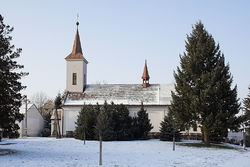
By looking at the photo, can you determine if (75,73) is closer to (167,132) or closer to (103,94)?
(103,94)

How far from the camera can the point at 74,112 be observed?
1874 inches

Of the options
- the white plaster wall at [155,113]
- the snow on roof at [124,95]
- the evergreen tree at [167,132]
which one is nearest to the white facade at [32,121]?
the snow on roof at [124,95]

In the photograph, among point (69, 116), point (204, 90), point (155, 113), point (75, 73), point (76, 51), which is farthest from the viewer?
point (76, 51)

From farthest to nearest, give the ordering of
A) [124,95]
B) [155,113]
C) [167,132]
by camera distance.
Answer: [124,95] → [155,113] → [167,132]

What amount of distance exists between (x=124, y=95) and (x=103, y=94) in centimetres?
320

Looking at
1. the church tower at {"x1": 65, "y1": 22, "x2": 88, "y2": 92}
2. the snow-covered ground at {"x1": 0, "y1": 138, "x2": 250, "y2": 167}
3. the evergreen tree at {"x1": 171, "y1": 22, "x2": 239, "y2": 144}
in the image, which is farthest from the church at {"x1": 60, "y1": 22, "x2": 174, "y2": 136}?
the snow-covered ground at {"x1": 0, "y1": 138, "x2": 250, "y2": 167}

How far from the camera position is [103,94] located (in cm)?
4831

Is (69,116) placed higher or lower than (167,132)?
higher

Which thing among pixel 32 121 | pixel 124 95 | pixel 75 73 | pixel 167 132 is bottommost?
pixel 167 132

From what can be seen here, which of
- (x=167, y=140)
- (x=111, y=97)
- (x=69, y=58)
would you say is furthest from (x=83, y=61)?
(x=167, y=140)

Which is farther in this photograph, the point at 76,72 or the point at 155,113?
the point at 76,72

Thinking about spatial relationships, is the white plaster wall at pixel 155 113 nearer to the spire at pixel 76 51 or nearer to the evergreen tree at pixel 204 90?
the spire at pixel 76 51

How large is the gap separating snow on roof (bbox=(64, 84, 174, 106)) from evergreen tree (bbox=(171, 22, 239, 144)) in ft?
47.8

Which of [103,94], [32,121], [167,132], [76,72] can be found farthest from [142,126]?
[32,121]
